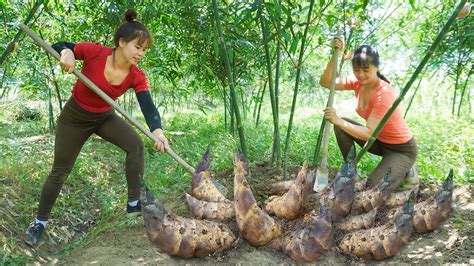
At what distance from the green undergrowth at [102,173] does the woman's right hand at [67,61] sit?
3.19ft

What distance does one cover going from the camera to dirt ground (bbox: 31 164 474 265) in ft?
6.69

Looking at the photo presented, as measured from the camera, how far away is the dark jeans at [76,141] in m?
2.32

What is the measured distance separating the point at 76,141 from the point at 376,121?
71.5 inches

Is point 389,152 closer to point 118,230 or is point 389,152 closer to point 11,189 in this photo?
point 118,230

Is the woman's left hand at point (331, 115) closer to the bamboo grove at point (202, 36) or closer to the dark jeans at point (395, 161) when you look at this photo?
the bamboo grove at point (202, 36)

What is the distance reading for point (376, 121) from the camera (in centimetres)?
258

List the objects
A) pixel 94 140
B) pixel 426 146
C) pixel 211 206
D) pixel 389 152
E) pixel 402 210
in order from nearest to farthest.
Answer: pixel 402 210, pixel 211 206, pixel 389 152, pixel 426 146, pixel 94 140

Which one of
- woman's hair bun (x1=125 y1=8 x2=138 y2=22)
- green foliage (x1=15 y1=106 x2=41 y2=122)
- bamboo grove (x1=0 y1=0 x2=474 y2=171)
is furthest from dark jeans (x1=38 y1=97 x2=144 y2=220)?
green foliage (x1=15 y1=106 x2=41 y2=122)

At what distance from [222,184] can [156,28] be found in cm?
218

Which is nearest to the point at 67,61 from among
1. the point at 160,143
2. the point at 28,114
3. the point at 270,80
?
the point at 160,143

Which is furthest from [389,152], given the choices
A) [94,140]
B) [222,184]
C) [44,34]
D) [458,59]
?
[44,34]

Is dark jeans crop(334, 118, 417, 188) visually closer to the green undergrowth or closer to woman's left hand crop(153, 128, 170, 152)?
the green undergrowth

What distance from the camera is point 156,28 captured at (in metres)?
4.36

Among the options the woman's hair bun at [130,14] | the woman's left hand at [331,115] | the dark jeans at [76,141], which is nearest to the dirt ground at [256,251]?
the dark jeans at [76,141]
